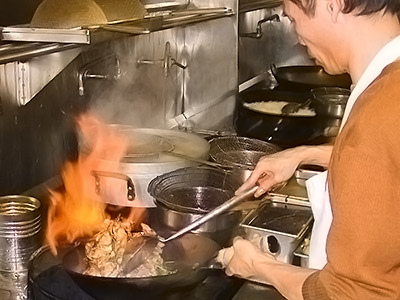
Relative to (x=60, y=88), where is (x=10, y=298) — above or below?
below

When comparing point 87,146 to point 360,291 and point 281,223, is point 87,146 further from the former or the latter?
point 360,291

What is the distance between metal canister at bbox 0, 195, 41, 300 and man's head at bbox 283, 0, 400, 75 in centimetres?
69

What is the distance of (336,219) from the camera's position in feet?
2.92

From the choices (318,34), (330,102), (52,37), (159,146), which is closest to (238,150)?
(159,146)

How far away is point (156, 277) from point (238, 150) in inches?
31.1

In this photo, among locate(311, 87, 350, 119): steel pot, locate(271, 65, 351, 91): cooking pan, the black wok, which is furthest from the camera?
locate(271, 65, 351, 91): cooking pan

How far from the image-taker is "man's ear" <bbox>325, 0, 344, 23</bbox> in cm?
94

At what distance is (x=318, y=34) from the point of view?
3.26 ft

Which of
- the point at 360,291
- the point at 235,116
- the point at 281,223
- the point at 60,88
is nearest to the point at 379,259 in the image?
the point at 360,291

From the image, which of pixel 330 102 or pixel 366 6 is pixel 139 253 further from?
pixel 330 102

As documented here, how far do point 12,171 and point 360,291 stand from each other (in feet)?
3.34

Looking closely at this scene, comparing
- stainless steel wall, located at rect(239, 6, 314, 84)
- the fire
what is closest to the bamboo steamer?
the fire

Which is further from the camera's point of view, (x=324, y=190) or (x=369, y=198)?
(x=324, y=190)

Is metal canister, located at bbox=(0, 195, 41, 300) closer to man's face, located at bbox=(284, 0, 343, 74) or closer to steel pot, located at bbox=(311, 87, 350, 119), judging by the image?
man's face, located at bbox=(284, 0, 343, 74)
